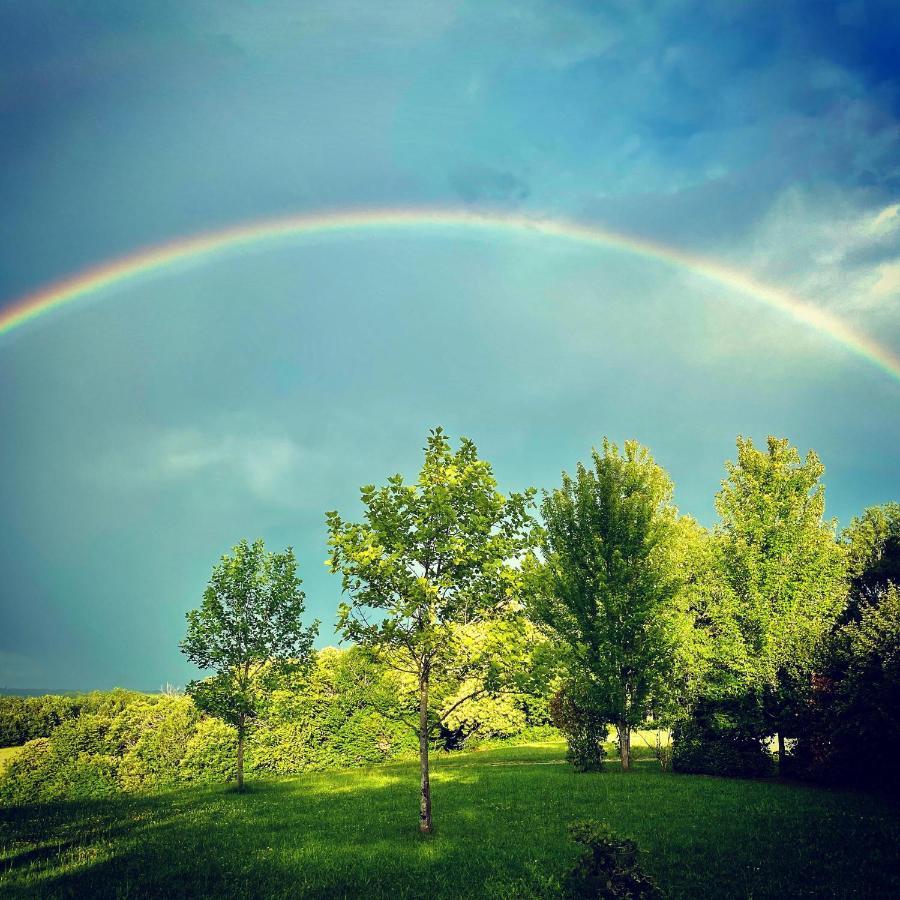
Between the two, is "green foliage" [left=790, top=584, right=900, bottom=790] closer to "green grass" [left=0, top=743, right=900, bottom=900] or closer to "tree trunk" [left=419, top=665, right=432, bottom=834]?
"green grass" [left=0, top=743, right=900, bottom=900]

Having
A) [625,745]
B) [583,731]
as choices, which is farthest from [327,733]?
[625,745]

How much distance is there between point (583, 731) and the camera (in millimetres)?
23891

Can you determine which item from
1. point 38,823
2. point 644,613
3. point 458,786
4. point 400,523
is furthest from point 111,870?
point 644,613

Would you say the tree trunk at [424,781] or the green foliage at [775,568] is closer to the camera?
the tree trunk at [424,781]

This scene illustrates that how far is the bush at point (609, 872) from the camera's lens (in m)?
7.29

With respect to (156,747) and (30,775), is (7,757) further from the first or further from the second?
(156,747)

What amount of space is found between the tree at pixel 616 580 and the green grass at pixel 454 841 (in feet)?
12.7

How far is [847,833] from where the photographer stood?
1145 cm

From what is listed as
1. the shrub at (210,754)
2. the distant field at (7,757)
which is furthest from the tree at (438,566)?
the distant field at (7,757)

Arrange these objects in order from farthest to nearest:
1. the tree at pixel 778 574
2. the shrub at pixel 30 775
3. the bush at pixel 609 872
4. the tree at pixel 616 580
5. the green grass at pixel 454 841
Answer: the shrub at pixel 30 775
the tree at pixel 616 580
the tree at pixel 778 574
the green grass at pixel 454 841
the bush at pixel 609 872

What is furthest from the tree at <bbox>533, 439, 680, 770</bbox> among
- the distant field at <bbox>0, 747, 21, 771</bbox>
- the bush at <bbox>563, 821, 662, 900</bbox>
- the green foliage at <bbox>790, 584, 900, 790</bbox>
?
the distant field at <bbox>0, 747, 21, 771</bbox>

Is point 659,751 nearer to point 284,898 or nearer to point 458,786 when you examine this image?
point 458,786

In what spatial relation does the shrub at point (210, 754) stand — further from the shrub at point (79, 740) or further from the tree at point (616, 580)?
the tree at point (616, 580)

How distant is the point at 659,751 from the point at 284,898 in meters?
20.9
